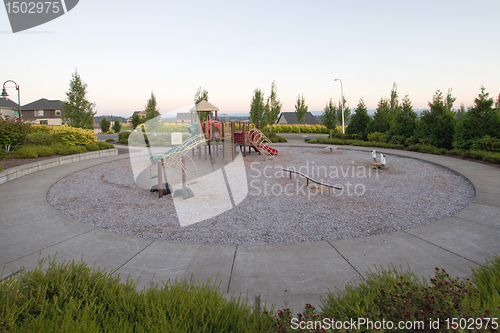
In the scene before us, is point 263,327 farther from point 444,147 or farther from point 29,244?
point 444,147

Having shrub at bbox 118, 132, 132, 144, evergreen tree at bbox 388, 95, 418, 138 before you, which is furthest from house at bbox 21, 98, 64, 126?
evergreen tree at bbox 388, 95, 418, 138

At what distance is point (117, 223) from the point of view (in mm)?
6305

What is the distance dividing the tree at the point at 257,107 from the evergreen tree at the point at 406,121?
19.4 metres

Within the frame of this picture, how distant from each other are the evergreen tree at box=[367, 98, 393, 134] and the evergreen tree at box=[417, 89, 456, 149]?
14.6ft

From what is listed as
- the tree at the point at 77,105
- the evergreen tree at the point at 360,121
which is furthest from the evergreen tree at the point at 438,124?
the tree at the point at 77,105

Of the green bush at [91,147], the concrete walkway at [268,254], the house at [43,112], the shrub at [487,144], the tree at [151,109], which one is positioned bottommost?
the concrete walkway at [268,254]

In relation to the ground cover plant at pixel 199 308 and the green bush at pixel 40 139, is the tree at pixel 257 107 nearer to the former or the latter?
the green bush at pixel 40 139

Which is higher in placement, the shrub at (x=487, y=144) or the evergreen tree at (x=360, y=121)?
the evergreen tree at (x=360, y=121)

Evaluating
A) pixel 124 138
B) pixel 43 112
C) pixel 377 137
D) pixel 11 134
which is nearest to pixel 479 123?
pixel 377 137

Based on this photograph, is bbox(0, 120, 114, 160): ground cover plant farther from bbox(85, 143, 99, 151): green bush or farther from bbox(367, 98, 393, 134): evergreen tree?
bbox(367, 98, 393, 134): evergreen tree

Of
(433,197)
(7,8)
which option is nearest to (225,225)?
(433,197)

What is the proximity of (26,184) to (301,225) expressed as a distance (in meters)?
9.44

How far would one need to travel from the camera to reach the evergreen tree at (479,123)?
1566 cm

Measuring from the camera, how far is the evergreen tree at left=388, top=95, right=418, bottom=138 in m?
21.1
